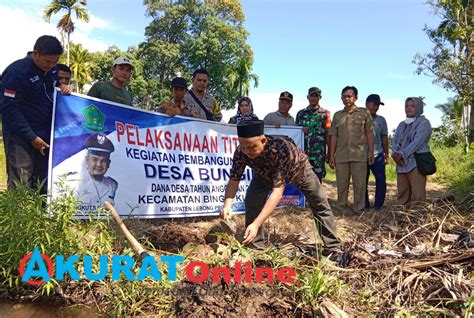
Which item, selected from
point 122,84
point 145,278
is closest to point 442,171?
point 122,84

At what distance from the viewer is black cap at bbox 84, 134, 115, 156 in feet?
14.4

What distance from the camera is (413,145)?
5.47 metres

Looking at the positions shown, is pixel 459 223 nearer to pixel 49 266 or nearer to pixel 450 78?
pixel 49 266

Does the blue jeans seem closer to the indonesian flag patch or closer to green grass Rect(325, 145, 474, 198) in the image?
green grass Rect(325, 145, 474, 198)

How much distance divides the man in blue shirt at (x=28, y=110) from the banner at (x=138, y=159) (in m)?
0.15

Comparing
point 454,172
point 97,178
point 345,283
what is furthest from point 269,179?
point 454,172

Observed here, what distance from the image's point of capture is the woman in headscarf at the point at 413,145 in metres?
5.48

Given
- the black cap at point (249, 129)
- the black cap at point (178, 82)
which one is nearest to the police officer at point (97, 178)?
the black cap at point (178, 82)

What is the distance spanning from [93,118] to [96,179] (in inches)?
27.0

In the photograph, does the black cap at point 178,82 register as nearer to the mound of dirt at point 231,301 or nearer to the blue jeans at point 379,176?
the mound of dirt at point 231,301

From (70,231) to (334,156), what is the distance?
14.2ft

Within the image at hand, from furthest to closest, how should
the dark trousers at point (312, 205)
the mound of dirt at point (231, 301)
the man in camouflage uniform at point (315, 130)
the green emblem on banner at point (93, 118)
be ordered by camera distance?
the man in camouflage uniform at point (315, 130) → the green emblem on banner at point (93, 118) → the dark trousers at point (312, 205) → the mound of dirt at point (231, 301)

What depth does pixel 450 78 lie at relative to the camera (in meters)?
13.1

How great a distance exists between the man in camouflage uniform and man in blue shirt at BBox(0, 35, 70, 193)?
12.6ft
